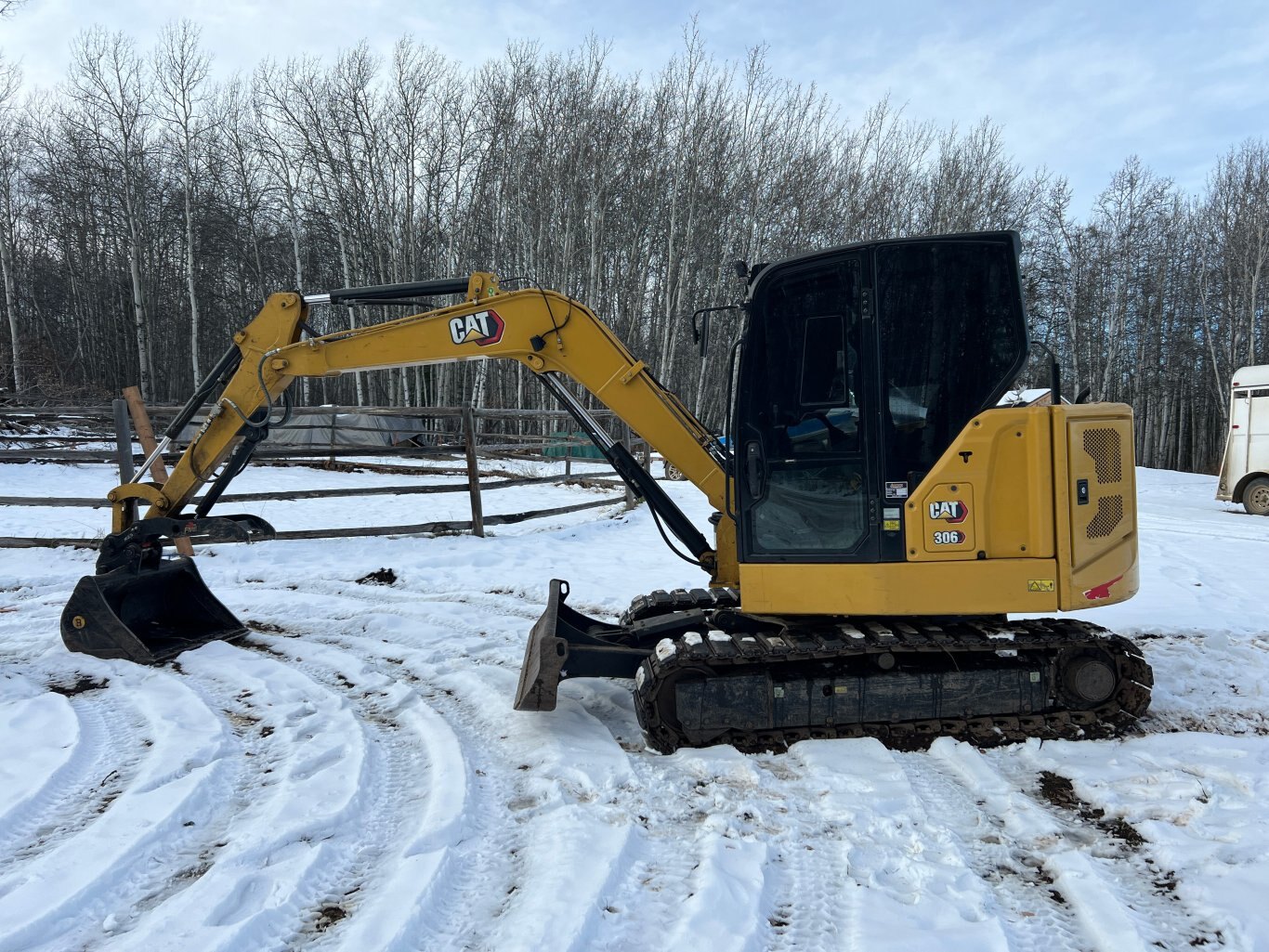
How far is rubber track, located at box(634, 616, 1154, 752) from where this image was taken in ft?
12.5

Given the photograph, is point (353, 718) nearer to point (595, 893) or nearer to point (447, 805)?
point (447, 805)

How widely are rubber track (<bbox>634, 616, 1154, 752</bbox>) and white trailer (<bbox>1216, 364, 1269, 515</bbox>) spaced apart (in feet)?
42.7

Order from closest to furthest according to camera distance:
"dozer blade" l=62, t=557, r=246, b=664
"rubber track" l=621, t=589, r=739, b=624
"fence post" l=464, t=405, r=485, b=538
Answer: "rubber track" l=621, t=589, r=739, b=624
"dozer blade" l=62, t=557, r=246, b=664
"fence post" l=464, t=405, r=485, b=538

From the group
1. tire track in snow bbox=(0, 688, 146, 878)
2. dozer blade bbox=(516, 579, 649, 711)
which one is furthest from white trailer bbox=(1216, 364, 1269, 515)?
tire track in snow bbox=(0, 688, 146, 878)

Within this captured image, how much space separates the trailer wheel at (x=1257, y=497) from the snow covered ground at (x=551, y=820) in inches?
412

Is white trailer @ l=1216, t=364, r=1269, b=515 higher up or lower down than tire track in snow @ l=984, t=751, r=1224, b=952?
higher up

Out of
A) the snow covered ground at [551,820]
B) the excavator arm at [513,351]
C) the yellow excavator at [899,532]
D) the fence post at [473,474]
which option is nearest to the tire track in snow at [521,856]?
the snow covered ground at [551,820]

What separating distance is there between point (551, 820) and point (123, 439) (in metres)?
8.07

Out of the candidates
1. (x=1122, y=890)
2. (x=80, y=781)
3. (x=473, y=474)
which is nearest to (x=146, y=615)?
(x=80, y=781)

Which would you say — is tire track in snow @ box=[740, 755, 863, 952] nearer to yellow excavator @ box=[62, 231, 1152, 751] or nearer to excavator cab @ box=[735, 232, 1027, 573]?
yellow excavator @ box=[62, 231, 1152, 751]

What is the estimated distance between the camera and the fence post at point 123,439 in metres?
8.62

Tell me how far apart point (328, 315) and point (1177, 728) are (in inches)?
1314

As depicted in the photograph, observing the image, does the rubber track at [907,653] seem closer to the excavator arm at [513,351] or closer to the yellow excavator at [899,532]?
the yellow excavator at [899,532]

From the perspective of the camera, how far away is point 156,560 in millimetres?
5754
